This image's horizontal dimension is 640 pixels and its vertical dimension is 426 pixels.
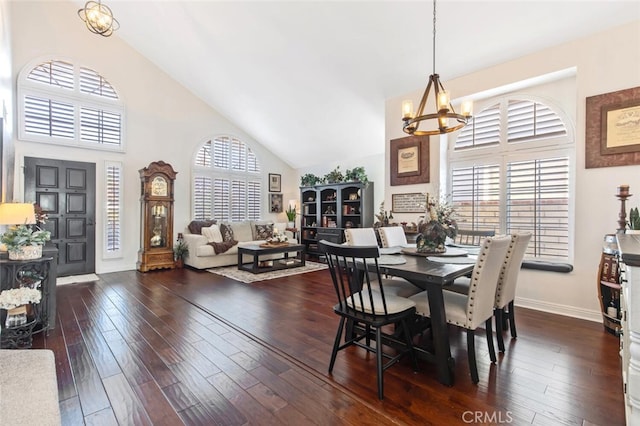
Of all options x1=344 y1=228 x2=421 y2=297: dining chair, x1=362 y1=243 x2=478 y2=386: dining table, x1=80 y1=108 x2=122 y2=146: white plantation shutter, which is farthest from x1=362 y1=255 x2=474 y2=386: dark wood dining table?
x1=80 y1=108 x2=122 y2=146: white plantation shutter

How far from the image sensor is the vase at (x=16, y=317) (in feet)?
8.65

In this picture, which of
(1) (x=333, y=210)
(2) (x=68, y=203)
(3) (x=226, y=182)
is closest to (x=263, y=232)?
(3) (x=226, y=182)

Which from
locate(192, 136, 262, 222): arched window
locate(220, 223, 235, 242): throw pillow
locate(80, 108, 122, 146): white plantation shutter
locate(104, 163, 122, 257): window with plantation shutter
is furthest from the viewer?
locate(192, 136, 262, 222): arched window

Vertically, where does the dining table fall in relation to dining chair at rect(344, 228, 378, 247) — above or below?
below

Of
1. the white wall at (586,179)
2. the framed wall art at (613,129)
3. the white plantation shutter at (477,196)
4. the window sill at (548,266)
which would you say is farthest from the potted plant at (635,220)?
the white plantation shutter at (477,196)

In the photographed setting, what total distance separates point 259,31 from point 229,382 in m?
4.63

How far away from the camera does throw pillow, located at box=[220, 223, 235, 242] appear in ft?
21.5

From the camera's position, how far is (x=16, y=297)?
2.46 meters

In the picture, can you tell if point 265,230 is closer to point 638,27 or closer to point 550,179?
point 550,179

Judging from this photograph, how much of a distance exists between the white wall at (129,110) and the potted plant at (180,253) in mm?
607

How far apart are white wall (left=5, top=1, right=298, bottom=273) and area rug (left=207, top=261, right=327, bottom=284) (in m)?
1.69

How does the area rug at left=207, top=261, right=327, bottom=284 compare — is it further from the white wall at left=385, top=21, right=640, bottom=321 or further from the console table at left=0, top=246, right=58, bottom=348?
the white wall at left=385, top=21, right=640, bottom=321

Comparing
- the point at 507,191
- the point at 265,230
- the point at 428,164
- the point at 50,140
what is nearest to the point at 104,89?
the point at 50,140

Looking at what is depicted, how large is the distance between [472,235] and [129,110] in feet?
21.5
